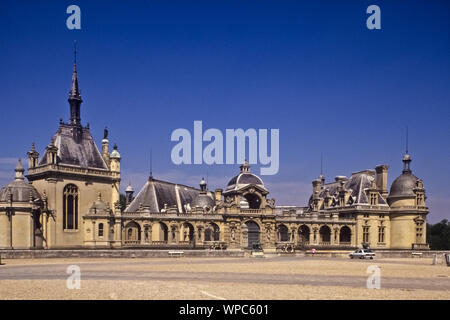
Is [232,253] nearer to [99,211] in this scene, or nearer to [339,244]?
[99,211]

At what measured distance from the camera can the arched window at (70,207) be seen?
64562 mm

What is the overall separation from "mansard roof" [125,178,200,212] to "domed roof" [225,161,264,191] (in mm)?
9072

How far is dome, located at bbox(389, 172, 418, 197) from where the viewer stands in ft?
263

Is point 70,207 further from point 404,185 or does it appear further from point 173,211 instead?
point 404,185

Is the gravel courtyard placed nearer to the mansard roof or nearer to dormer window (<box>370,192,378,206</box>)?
the mansard roof

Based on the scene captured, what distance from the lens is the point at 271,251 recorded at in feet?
214

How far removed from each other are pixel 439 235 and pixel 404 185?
45124 millimetres

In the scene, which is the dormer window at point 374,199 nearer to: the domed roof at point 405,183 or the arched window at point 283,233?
the domed roof at point 405,183

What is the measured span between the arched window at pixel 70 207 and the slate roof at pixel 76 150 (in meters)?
3.95

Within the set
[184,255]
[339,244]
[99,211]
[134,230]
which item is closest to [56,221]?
[99,211]

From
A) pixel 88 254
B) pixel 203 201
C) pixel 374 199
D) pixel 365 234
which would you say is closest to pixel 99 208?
pixel 88 254

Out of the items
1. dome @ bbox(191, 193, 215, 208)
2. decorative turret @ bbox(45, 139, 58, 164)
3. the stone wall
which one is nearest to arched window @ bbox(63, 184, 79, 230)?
decorative turret @ bbox(45, 139, 58, 164)
